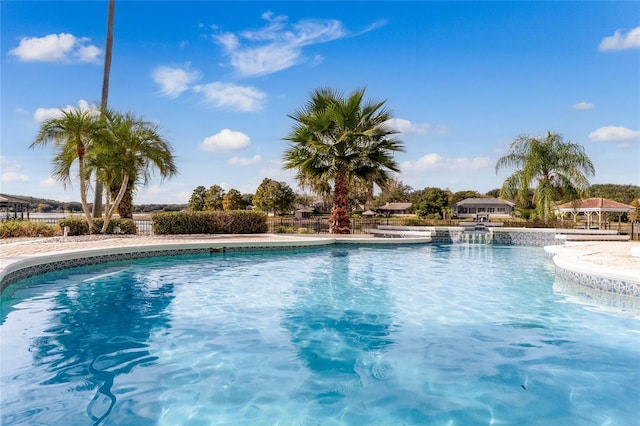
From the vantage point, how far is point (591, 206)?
24734 mm

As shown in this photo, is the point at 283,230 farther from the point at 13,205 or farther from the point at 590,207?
the point at 590,207

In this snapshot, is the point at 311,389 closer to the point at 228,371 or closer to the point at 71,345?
the point at 228,371

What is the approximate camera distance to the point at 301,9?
18.2 meters

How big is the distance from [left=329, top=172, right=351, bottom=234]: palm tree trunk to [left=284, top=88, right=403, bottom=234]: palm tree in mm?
232

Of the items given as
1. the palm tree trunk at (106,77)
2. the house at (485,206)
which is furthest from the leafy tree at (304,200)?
the palm tree trunk at (106,77)

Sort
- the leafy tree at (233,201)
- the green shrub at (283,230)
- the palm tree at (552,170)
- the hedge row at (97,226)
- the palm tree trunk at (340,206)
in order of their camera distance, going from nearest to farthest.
A: the hedge row at (97,226) → the palm tree trunk at (340,206) → the green shrub at (283,230) → the palm tree at (552,170) → the leafy tree at (233,201)

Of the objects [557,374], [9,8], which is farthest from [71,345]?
[9,8]

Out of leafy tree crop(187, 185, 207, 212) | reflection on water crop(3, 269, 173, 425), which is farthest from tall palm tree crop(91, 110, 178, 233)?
leafy tree crop(187, 185, 207, 212)

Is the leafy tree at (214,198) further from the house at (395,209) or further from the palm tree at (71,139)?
the palm tree at (71,139)

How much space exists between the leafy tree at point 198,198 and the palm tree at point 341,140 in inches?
2185

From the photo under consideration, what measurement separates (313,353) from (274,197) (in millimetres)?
56815

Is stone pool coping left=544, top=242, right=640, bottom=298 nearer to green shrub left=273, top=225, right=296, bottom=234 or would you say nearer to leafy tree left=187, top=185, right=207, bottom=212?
green shrub left=273, top=225, right=296, bottom=234

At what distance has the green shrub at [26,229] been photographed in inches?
589

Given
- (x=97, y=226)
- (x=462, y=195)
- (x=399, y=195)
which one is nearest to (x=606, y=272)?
(x=97, y=226)
